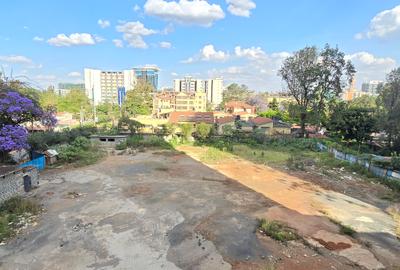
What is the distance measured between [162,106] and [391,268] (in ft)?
167

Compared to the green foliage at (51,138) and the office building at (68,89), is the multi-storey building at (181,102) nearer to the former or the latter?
the office building at (68,89)

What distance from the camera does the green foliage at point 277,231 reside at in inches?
259

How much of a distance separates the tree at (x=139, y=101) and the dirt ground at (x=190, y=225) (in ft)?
127

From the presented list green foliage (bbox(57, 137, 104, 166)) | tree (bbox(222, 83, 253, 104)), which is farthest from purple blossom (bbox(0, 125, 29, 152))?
tree (bbox(222, 83, 253, 104))

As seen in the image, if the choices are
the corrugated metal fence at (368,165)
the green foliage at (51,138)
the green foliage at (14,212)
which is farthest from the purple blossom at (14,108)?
the corrugated metal fence at (368,165)

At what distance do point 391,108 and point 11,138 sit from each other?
2425 cm

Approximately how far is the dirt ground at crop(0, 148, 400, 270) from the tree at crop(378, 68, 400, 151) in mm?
11910

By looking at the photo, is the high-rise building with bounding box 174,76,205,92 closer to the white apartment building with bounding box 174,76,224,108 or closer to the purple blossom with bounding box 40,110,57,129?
the white apartment building with bounding box 174,76,224,108

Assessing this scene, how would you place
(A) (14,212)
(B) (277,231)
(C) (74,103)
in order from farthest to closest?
(C) (74,103)
(A) (14,212)
(B) (277,231)

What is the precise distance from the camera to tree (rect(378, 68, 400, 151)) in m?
19.5

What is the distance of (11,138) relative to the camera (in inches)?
361

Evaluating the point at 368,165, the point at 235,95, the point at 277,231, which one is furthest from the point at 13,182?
the point at 235,95

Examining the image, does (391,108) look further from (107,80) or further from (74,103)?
(107,80)

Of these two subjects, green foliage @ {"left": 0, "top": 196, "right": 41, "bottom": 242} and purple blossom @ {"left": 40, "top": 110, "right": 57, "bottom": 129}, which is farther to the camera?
purple blossom @ {"left": 40, "top": 110, "right": 57, "bottom": 129}
